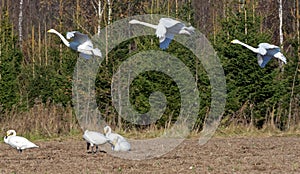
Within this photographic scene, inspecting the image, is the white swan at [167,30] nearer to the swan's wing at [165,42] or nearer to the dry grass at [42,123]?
the swan's wing at [165,42]

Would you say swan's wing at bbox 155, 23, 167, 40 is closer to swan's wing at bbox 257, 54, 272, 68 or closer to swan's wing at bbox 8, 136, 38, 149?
swan's wing at bbox 257, 54, 272, 68

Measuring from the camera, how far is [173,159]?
11.7m

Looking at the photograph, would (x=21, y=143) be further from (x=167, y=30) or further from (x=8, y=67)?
(x=8, y=67)

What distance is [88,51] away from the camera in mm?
13695

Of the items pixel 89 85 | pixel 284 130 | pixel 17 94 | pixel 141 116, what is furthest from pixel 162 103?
pixel 17 94

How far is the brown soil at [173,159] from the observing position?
1020 cm

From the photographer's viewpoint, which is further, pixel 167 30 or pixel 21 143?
pixel 21 143

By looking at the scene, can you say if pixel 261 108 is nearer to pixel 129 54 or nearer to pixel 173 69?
pixel 173 69

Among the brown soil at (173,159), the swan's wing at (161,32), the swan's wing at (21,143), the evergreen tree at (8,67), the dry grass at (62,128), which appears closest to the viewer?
the brown soil at (173,159)

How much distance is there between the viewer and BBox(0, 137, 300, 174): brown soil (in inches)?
402

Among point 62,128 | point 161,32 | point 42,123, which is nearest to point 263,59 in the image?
point 161,32

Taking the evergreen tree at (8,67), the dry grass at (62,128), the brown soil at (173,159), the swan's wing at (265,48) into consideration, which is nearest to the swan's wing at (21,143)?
the brown soil at (173,159)

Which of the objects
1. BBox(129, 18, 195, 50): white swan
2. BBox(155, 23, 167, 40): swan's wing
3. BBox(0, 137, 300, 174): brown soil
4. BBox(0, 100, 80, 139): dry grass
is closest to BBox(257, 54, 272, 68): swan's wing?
BBox(0, 137, 300, 174): brown soil

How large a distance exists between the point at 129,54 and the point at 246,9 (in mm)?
3606
